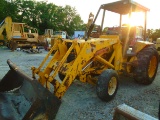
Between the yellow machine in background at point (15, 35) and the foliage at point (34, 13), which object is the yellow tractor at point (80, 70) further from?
the foliage at point (34, 13)

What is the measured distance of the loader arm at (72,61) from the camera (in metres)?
3.59

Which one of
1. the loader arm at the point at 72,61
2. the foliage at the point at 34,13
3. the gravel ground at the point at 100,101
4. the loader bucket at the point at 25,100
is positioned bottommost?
the gravel ground at the point at 100,101

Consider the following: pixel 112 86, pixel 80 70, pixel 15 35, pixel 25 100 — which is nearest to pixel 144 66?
pixel 112 86

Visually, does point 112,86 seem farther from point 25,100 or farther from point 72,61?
point 25,100

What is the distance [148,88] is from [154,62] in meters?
1.02

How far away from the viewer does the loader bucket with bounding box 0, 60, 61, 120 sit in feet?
9.33

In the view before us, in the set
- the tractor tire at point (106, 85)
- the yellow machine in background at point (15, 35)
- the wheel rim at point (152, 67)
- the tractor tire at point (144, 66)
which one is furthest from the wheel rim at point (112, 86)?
the yellow machine in background at point (15, 35)

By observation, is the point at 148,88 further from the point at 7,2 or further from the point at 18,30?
the point at 7,2

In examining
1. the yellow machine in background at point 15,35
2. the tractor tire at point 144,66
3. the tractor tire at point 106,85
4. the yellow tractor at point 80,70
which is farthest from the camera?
the yellow machine in background at point 15,35

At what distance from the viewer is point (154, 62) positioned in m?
5.87

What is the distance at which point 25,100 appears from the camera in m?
3.53

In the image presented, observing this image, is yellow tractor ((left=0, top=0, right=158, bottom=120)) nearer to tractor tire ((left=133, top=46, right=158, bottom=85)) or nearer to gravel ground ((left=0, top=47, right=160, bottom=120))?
tractor tire ((left=133, top=46, right=158, bottom=85))

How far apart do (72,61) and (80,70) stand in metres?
0.30

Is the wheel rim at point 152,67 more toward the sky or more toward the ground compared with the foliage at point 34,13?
more toward the ground
